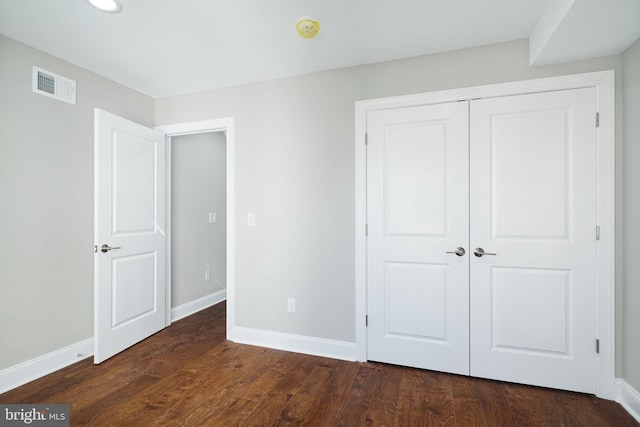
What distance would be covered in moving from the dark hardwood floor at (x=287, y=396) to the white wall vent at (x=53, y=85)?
215 cm

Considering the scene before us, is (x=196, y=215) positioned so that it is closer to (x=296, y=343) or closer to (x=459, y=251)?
(x=296, y=343)

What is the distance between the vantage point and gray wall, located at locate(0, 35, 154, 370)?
6.91 ft

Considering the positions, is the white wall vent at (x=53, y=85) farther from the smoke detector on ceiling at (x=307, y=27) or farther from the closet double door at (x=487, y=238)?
the closet double door at (x=487, y=238)

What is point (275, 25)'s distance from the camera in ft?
6.52

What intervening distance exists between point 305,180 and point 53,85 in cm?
211

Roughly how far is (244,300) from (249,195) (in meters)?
1.00

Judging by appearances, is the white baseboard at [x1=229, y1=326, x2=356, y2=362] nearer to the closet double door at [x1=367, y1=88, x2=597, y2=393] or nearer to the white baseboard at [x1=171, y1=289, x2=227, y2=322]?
the closet double door at [x1=367, y1=88, x2=597, y2=393]

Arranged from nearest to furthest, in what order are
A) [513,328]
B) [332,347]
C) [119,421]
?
[119,421] < [513,328] < [332,347]

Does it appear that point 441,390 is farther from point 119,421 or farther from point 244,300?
point 119,421

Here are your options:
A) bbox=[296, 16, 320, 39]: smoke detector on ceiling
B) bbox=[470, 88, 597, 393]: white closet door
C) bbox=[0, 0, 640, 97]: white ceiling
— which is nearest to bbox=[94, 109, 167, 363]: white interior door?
bbox=[0, 0, 640, 97]: white ceiling

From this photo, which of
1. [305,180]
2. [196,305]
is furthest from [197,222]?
[305,180]

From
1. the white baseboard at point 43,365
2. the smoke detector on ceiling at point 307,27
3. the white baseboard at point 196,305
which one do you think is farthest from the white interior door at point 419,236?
the white baseboard at point 43,365

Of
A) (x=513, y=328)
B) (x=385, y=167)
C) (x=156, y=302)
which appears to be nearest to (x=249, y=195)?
(x=385, y=167)

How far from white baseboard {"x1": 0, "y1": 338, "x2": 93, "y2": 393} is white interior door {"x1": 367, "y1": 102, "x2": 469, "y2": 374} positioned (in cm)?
240
